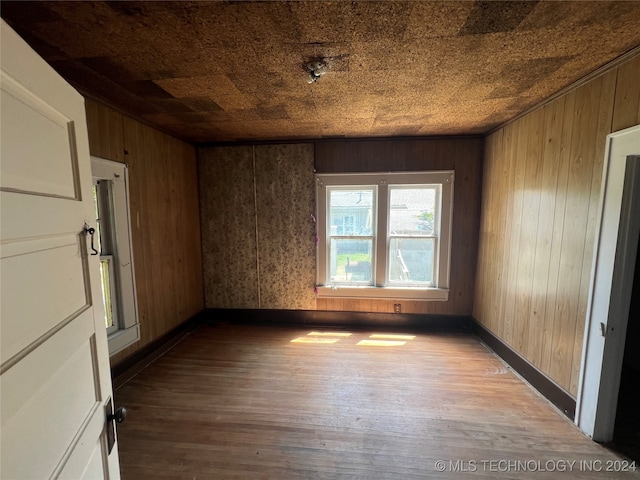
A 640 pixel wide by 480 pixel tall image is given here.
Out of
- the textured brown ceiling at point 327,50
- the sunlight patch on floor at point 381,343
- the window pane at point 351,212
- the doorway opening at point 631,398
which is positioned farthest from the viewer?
the window pane at point 351,212

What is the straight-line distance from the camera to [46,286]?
26.8 inches

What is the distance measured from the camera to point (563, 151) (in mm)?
1992

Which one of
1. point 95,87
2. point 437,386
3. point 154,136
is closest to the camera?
point 95,87

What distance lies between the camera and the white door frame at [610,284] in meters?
1.53

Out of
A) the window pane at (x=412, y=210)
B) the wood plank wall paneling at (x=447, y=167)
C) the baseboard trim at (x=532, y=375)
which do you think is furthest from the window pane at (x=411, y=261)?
the baseboard trim at (x=532, y=375)

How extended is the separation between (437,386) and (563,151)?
2109mm

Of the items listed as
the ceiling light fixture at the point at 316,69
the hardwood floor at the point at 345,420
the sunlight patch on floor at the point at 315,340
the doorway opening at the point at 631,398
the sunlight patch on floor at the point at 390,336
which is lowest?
the sunlight patch on floor at the point at 315,340

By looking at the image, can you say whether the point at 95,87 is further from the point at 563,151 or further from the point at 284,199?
the point at 563,151

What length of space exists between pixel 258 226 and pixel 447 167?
252 cm

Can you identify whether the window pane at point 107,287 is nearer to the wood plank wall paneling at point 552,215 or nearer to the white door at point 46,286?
the white door at point 46,286

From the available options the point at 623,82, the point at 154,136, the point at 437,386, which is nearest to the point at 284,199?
the point at 154,136

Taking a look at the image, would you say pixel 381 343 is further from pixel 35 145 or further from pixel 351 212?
pixel 35 145

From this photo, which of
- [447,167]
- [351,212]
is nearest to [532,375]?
[447,167]

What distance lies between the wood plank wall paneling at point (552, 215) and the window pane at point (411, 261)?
2.33ft
